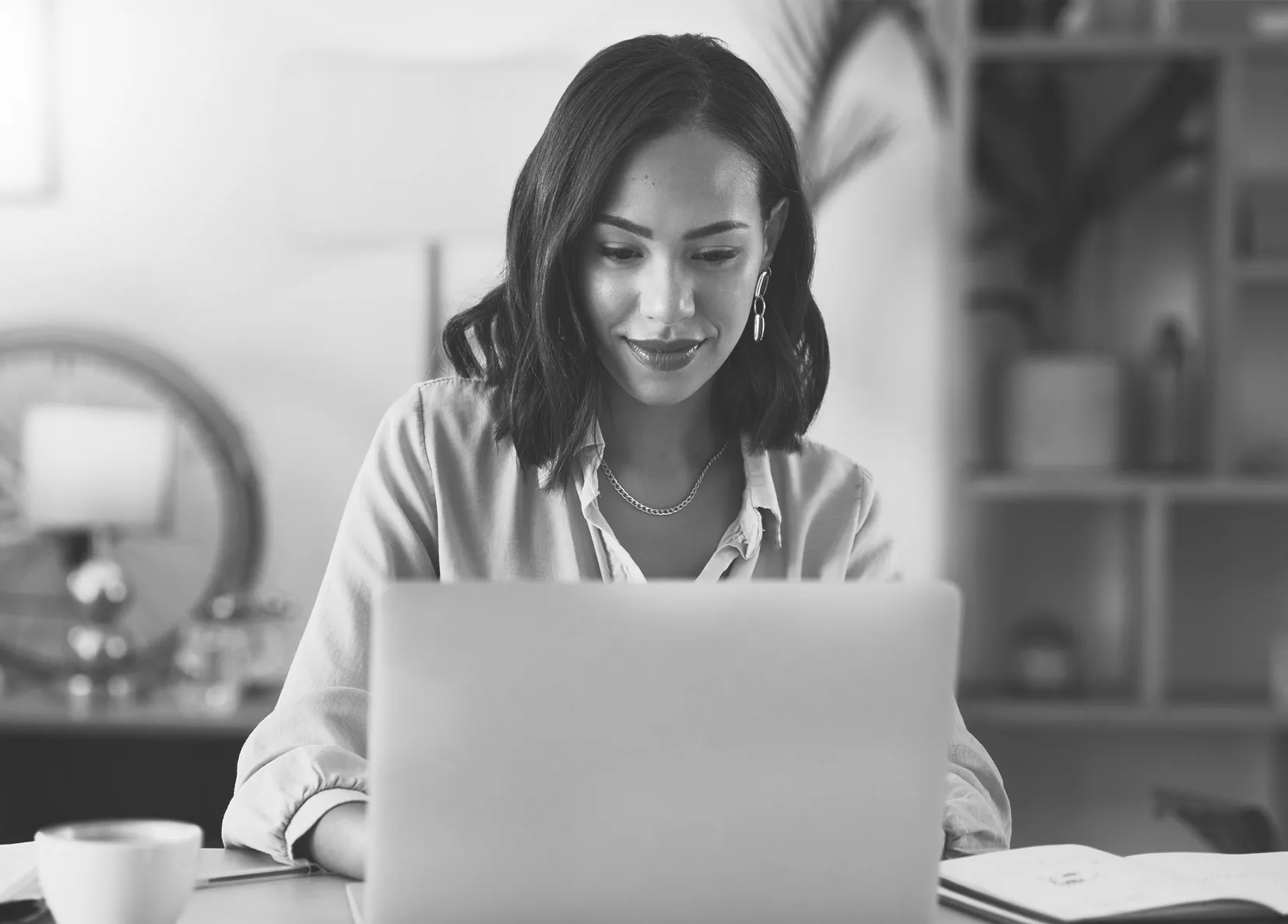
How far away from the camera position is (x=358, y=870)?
99 cm

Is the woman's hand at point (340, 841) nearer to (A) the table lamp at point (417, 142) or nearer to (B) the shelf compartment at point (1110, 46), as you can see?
(A) the table lamp at point (417, 142)

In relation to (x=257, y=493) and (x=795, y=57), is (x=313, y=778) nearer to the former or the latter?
(x=257, y=493)

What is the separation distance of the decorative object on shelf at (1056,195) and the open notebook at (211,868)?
1805mm

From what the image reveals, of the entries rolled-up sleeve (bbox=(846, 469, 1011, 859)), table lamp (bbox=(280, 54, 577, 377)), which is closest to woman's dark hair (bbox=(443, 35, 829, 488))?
rolled-up sleeve (bbox=(846, 469, 1011, 859))

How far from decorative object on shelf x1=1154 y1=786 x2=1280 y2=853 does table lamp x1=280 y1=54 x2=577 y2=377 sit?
1.42 metres

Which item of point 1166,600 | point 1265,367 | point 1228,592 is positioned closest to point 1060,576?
point 1166,600

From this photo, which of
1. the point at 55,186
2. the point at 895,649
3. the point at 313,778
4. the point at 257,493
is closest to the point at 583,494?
the point at 313,778

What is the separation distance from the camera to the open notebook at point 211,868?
36.1 inches

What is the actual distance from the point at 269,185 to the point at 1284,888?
227cm

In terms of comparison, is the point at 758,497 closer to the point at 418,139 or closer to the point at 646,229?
the point at 646,229

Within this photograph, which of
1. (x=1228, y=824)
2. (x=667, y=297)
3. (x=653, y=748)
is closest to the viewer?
(x=653, y=748)

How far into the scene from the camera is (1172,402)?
2.57 metres

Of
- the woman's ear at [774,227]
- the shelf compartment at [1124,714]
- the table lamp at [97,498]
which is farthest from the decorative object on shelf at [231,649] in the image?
the woman's ear at [774,227]

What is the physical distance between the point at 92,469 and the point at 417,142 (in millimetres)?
793
